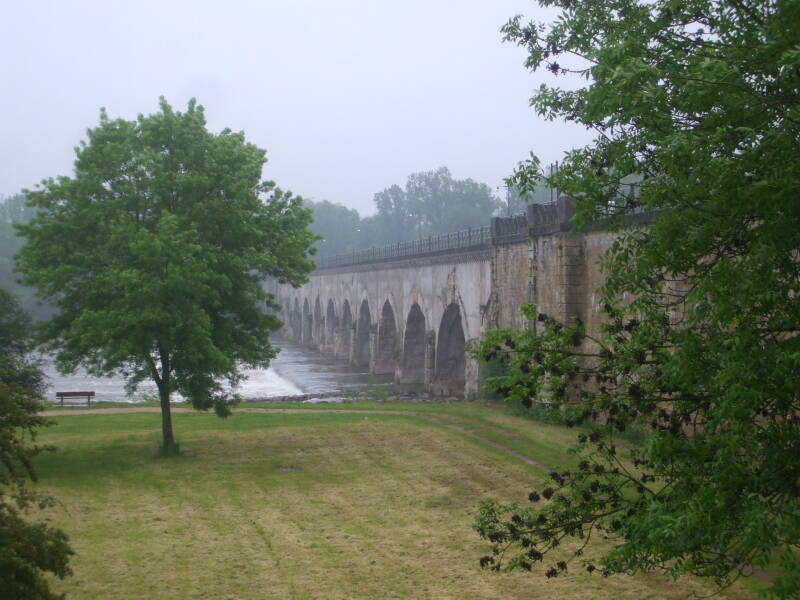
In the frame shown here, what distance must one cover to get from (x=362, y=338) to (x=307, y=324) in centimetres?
1919

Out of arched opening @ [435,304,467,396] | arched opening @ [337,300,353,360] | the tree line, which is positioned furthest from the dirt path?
the tree line

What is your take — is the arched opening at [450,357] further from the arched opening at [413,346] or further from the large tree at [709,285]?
the large tree at [709,285]

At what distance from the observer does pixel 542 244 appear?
81.1 ft

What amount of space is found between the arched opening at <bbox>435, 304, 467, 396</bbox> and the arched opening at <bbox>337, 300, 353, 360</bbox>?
68.4 feet

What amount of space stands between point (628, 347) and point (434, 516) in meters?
7.95

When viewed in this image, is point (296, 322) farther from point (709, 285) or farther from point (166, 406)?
point (709, 285)

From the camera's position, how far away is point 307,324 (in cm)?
7175

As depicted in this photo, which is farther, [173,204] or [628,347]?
[173,204]

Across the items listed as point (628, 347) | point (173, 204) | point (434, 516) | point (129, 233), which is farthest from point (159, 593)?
point (173, 204)

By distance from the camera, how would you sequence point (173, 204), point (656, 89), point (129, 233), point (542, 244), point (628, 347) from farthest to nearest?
point (542, 244) → point (173, 204) → point (129, 233) → point (628, 347) → point (656, 89)

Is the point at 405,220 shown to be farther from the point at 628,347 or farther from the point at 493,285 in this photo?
the point at 628,347

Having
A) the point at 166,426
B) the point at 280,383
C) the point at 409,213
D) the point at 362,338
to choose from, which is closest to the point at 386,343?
the point at 362,338

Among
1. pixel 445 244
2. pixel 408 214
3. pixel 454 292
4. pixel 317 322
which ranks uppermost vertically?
pixel 408 214

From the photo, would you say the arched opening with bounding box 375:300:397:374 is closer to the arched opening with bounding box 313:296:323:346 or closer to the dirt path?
the arched opening with bounding box 313:296:323:346
